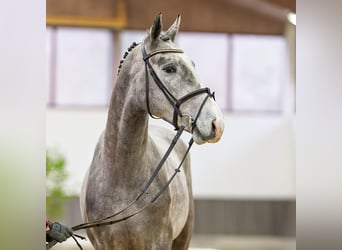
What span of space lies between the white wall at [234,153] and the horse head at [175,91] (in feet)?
19.0

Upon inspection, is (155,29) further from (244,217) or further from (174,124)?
(244,217)

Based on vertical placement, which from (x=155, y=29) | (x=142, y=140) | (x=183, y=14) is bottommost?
(x=142, y=140)

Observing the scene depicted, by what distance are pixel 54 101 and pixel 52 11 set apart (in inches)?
40.3

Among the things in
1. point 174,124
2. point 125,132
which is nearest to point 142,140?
A: point 125,132

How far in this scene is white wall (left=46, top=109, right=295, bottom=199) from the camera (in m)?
7.96

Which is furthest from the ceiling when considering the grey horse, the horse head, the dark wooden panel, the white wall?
the horse head

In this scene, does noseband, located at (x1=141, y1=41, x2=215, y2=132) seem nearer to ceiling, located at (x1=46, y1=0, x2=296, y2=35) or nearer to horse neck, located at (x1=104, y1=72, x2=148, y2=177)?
horse neck, located at (x1=104, y1=72, x2=148, y2=177)

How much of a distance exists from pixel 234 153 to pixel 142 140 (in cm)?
596

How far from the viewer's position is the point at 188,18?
8320 mm

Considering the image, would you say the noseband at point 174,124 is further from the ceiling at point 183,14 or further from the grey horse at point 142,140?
the ceiling at point 183,14

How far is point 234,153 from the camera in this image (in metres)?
8.15
